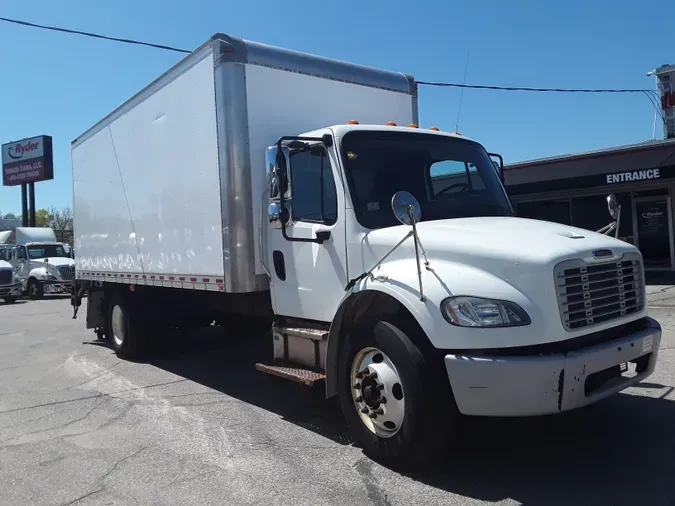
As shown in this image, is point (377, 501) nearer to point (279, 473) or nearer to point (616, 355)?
point (279, 473)

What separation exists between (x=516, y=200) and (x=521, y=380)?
17.5m

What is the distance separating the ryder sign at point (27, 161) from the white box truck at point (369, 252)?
4439cm

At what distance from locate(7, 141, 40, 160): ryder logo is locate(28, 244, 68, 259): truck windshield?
90.0ft

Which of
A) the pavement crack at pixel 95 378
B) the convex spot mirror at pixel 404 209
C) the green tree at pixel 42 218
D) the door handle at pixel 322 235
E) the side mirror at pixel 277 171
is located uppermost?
the green tree at pixel 42 218

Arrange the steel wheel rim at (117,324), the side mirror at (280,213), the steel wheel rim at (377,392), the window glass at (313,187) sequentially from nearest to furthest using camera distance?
the steel wheel rim at (377,392)
the window glass at (313,187)
the side mirror at (280,213)
the steel wheel rim at (117,324)

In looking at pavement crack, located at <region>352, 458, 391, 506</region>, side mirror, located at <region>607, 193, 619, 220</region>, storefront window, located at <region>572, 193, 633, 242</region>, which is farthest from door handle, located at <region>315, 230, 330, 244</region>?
storefront window, located at <region>572, 193, 633, 242</region>

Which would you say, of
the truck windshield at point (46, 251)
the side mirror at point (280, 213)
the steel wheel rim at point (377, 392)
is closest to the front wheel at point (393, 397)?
the steel wheel rim at point (377, 392)

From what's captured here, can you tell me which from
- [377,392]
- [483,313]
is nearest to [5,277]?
[377,392]

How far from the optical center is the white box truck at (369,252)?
12.0 ft

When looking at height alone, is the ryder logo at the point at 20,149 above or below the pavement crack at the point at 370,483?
above

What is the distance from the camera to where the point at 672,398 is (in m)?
5.44

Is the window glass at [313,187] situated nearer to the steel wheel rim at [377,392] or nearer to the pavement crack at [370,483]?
the steel wheel rim at [377,392]

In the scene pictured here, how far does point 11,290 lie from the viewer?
73.3ft

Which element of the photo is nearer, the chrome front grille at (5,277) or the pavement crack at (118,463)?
the pavement crack at (118,463)
